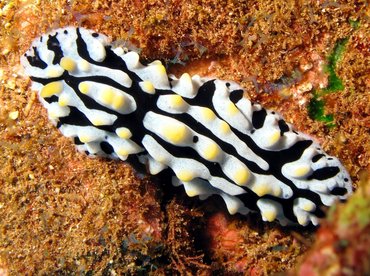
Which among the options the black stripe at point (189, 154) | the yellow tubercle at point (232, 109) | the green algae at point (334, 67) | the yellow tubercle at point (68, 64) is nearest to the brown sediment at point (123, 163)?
the green algae at point (334, 67)

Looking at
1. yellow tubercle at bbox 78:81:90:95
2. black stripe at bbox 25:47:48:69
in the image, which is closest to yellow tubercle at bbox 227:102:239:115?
yellow tubercle at bbox 78:81:90:95

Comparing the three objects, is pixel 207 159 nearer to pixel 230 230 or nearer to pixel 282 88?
pixel 282 88

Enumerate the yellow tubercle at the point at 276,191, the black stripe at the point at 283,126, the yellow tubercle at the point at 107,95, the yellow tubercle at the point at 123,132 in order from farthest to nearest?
1. the black stripe at the point at 283,126
2. the yellow tubercle at the point at 276,191
3. the yellow tubercle at the point at 123,132
4. the yellow tubercle at the point at 107,95

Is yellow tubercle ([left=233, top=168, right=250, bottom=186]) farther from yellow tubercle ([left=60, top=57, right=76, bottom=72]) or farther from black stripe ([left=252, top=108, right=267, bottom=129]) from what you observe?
yellow tubercle ([left=60, top=57, right=76, bottom=72])

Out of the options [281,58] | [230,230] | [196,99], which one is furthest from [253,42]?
[230,230]

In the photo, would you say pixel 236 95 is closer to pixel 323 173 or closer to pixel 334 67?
pixel 334 67

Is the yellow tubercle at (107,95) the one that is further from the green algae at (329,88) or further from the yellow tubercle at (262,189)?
the green algae at (329,88)

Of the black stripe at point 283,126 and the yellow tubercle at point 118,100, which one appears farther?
the black stripe at point 283,126
